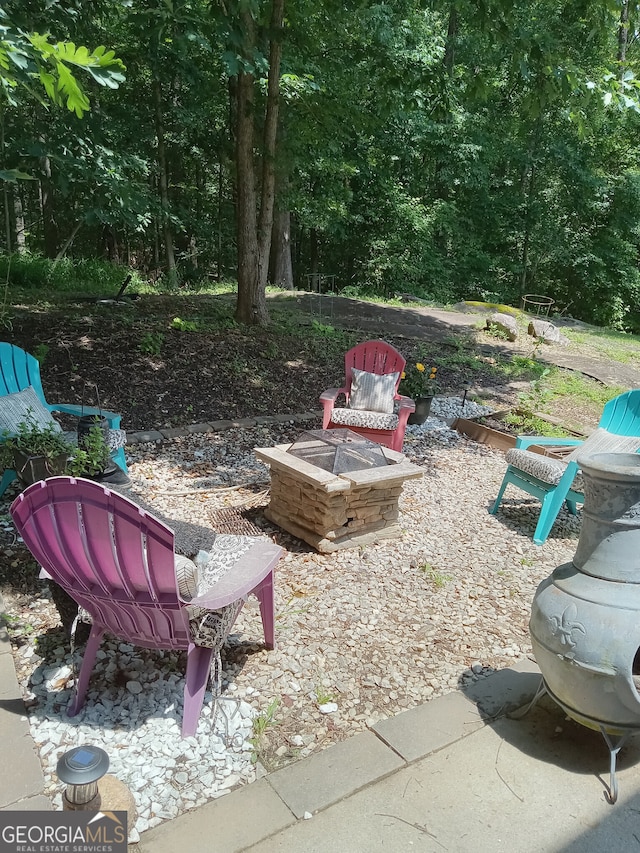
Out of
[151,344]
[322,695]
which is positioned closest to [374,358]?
[151,344]

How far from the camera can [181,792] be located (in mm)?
1779

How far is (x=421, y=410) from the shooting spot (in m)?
5.69

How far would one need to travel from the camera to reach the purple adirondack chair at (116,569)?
5.90 ft

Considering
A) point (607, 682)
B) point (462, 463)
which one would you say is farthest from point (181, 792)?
point (462, 463)

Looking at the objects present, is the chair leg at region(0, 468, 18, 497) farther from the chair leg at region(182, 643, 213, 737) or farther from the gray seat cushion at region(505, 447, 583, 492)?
the gray seat cushion at region(505, 447, 583, 492)

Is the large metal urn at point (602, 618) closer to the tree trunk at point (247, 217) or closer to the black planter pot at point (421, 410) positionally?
the black planter pot at point (421, 410)

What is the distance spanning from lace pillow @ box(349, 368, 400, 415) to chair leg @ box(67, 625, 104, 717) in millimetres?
3150

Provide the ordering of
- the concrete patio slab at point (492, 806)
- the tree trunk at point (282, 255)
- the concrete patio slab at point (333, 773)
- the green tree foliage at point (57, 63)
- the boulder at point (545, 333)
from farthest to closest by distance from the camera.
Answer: the tree trunk at point (282, 255), the boulder at point (545, 333), the green tree foliage at point (57, 63), the concrete patio slab at point (333, 773), the concrete patio slab at point (492, 806)

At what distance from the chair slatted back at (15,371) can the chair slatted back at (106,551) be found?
246cm

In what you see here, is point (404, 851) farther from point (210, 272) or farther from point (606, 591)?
point (210, 272)

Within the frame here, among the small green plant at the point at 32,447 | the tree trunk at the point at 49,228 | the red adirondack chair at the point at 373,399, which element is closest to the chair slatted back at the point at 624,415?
the red adirondack chair at the point at 373,399

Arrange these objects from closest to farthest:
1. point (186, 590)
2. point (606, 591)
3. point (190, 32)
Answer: point (606, 591)
point (186, 590)
point (190, 32)

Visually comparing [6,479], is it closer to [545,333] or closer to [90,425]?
[90,425]

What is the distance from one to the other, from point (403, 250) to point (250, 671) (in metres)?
15.1
